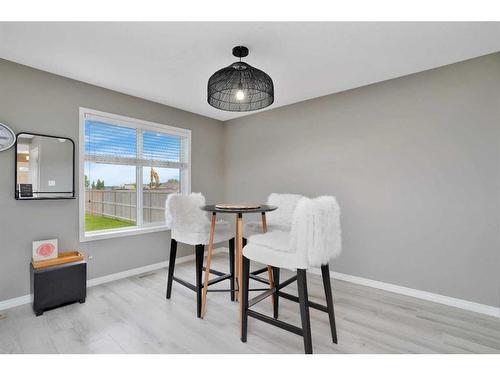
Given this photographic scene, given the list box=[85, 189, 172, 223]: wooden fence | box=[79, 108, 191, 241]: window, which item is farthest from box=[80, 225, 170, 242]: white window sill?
box=[85, 189, 172, 223]: wooden fence

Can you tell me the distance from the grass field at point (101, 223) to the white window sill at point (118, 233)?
0.08m

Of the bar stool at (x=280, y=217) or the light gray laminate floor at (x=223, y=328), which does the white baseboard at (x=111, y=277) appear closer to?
the light gray laminate floor at (x=223, y=328)

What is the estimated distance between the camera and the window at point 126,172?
117 inches

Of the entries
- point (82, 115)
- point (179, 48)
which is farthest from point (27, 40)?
point (179, 48)

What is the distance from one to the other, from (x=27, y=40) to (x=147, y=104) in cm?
149

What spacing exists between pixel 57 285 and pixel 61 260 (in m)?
0.24

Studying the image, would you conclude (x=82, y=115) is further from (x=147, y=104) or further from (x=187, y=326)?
(x=187, y=326)

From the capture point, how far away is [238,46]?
6.91ft

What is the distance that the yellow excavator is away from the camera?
143 inches

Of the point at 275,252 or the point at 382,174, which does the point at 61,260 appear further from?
the point at 382,174

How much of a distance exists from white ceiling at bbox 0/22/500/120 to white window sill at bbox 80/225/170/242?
1.79 meters

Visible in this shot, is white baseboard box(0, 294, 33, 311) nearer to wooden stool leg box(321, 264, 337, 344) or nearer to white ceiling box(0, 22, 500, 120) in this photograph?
white ceiling box(0, 22, 500, 120)

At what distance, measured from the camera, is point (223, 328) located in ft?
6.79

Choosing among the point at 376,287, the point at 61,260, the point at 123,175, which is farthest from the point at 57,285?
the point at 376,287
